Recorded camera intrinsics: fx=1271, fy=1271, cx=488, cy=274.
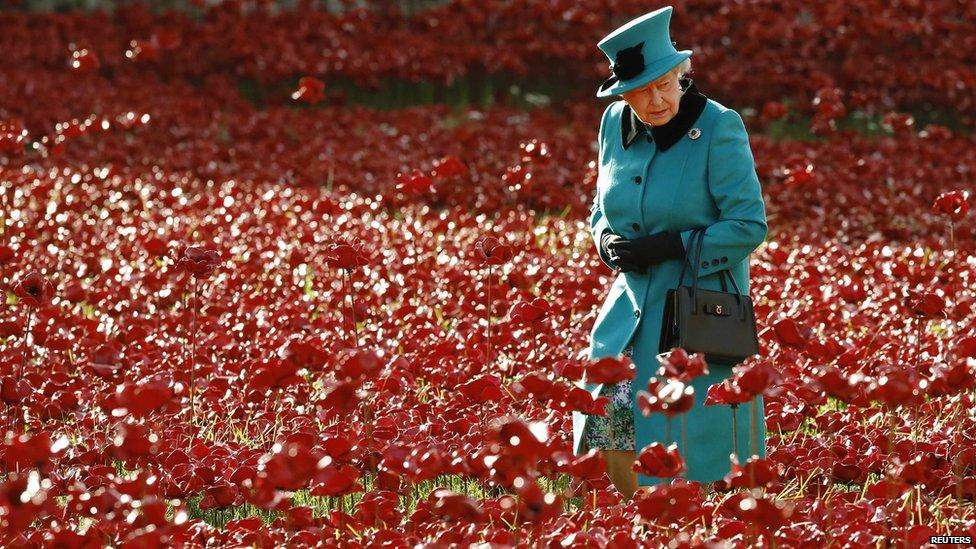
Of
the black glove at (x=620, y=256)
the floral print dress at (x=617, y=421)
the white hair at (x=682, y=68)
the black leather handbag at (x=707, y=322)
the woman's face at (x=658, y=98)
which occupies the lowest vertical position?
the floral print dress at (x=617, y=421)

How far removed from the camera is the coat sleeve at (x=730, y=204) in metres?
3.56

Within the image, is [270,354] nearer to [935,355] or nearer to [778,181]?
[935,355]

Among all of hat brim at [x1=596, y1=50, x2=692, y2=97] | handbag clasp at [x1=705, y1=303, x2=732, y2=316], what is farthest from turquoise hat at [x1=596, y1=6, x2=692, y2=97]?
handbag clasp at [x1=705, y1=303, x2=732, y2=316]

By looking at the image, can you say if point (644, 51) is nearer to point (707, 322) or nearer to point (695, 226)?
point (695, 226)

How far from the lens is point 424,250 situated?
7.05m

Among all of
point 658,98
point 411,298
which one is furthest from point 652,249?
point 411,298

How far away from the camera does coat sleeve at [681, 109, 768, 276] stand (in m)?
3.56

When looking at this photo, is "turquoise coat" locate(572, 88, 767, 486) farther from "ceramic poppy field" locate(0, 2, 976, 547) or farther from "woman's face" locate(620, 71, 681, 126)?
"ceramic poppy field" locate(0, 2, 976, 547)

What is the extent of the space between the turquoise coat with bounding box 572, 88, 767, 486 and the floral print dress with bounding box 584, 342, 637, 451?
31mm

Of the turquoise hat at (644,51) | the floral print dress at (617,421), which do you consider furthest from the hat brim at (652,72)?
the floral print dress at (617,421)

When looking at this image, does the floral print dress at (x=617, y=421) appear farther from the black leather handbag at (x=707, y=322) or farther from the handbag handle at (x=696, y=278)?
the handbag handle at (x=696, y=278)

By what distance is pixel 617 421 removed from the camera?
375 cm

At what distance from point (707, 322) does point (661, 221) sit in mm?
348

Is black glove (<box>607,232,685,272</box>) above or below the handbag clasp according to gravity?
above
